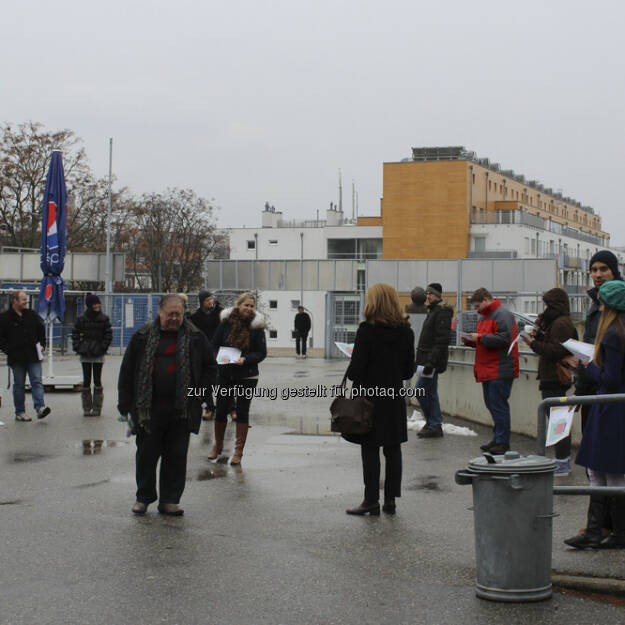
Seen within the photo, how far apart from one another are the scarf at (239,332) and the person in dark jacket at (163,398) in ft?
7.50

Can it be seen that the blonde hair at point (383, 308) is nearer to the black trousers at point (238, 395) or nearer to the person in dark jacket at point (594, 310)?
the person in dark jacket at point (594, 310)

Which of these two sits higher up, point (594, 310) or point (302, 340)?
point (594, 310)

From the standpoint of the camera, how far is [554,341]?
30.2ft

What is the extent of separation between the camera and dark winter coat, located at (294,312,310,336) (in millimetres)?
33438

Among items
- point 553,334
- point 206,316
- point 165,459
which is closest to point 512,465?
A: point 165,459

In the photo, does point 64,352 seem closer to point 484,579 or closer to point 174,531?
point 174,531

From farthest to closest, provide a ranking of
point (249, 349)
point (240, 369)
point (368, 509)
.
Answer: point (249, 349)
point (240, 369)
point (368, 509)

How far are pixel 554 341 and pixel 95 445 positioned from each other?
5497mm

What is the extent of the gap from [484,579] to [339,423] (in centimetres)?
235

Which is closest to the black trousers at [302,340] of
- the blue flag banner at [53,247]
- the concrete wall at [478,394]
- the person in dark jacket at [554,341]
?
the blue flag banner at [53,247]

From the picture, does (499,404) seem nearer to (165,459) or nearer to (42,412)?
(165,459)

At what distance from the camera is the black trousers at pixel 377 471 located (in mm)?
7812

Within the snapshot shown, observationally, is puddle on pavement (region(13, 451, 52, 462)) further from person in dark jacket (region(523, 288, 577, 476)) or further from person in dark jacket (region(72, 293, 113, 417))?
person in dark jacket (region(523, 288, 577, 476))

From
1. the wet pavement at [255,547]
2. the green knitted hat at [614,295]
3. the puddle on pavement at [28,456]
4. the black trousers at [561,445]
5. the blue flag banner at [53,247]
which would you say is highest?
the blue flag banner at [53,247]
